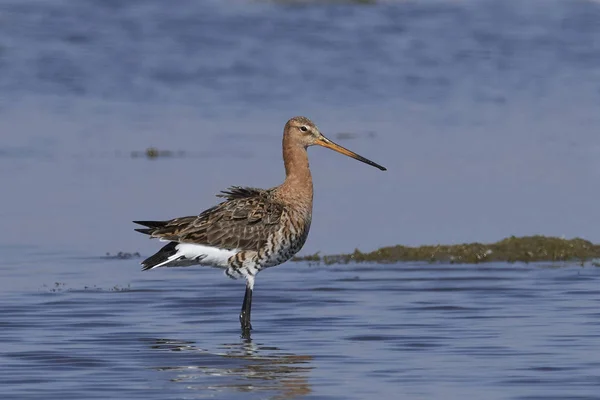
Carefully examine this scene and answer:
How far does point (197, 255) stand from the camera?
12.0 meters

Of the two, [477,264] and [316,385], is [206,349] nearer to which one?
[316,385]

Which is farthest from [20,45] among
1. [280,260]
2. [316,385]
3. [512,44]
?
[316,385]

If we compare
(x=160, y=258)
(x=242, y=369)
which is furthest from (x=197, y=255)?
(x=242, y=369)

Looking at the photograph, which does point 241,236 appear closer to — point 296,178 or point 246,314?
point 246,314

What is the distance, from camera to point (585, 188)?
17.5 meters

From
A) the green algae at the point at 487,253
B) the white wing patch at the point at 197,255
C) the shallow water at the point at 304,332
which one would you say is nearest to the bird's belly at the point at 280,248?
the white wing patch at the point at 197,255

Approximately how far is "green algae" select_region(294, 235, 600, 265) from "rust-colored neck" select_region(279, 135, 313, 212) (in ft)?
6.48

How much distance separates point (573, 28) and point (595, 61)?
16.1 ft

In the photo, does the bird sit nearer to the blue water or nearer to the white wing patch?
the white wing patch

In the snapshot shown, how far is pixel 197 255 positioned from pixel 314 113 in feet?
37.4

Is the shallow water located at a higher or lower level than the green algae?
lower

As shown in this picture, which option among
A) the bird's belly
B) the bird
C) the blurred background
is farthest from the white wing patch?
the blurred background

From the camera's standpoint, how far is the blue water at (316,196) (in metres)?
10.4

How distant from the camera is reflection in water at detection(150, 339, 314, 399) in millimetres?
9834
